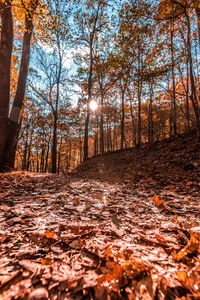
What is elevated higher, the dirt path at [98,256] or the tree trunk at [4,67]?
the tree trunk at [4,67]

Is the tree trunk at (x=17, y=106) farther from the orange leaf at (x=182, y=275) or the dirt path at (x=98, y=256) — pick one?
the orange leaf at (x=182, y=275)

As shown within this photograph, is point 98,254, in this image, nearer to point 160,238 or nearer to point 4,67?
point 160,238

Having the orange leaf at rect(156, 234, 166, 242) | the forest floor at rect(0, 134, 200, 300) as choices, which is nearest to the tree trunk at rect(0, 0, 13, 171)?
the forest floor at rect(0, 134, 200, 300)

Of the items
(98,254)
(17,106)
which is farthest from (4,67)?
(98,254)

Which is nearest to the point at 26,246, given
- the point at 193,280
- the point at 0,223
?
the point at 0,223

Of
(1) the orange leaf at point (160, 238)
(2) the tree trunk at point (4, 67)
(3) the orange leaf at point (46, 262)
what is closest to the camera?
(3) the orange leaf at point (46, 262)

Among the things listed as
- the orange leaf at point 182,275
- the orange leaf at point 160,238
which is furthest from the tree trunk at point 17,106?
the orange leaf at point 182,275

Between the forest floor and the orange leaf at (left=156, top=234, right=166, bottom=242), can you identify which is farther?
the orange leaf at (left=156, top=234, right=166, bottom=242)

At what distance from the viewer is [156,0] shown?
4.64 m

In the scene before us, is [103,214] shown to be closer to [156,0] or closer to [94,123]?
[156,0]

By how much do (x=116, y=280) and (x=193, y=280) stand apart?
40cm

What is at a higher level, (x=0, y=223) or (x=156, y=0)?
(x=156, y=0)

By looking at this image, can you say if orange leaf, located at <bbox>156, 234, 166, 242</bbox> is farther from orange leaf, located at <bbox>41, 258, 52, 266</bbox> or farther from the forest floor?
orange leaf, located at <bbox>41, 258, 52, 266</bbox>

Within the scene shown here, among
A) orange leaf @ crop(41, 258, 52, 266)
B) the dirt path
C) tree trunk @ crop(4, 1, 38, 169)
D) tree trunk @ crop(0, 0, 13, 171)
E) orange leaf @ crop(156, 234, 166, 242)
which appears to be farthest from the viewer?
tree trunk @ crop(4, 1, 38, 169)
